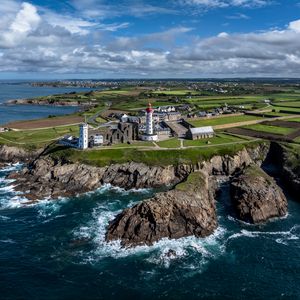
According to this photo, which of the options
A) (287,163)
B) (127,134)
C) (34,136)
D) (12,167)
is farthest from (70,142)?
(287,163)

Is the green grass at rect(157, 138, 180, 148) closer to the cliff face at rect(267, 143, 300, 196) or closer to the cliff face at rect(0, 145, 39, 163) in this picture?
the cliff face at rect(267, 143, 300, 196)

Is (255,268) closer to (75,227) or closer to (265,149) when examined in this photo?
(75,227)

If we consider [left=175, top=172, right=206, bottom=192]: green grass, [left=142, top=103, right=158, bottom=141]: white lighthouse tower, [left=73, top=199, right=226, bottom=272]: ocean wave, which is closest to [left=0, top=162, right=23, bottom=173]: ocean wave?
[left=142, top=103, right=158, bottom=141]: white lighthouse tower

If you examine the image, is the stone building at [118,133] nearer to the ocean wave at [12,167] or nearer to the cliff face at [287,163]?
the ocean wave at [12,167]

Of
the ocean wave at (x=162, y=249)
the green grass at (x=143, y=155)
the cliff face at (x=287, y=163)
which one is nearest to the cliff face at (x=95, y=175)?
the green grass at (x=143, y=155)

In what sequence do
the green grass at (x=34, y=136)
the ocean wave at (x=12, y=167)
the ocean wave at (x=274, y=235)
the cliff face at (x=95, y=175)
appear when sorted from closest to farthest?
the ocean wave at (x=274, y=235), the cliff face at (x=95, y=175), the ocean wave at (x=12, y=167), the green grass at (x=34, y=136)

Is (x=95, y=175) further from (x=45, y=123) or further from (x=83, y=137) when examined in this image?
(x=45, y=123)
